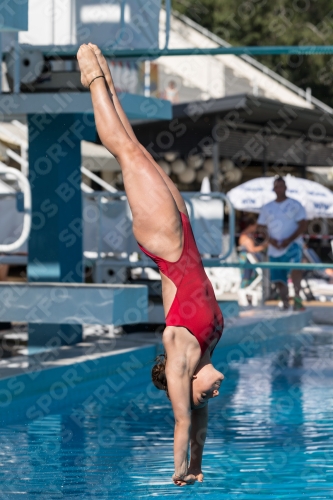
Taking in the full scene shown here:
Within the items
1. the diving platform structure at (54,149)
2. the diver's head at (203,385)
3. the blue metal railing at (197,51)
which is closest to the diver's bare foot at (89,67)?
the diver's head at (203,385)

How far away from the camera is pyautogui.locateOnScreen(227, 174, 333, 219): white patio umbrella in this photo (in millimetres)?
16156

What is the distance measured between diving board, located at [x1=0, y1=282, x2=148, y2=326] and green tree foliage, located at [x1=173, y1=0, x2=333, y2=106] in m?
28.2

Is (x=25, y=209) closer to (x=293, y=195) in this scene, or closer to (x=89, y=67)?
(x=89, y=67)

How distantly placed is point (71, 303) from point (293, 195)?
9.35 meters

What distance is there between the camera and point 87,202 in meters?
10.0

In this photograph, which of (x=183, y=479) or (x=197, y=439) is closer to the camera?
(x=183, y=479)

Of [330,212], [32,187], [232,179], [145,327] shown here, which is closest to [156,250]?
[32,187]

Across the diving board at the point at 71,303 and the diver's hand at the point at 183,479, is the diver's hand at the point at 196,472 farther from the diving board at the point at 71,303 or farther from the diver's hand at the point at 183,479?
the diving board at the point at 71,303

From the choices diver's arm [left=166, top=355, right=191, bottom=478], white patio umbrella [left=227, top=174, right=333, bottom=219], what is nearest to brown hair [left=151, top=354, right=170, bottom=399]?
diver's arm [left=166, top=355, right=191, bottom=478]

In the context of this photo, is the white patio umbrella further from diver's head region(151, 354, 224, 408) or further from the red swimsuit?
diver's head region(151, 354, 224, 408)

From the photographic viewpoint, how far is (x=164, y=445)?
5.63m

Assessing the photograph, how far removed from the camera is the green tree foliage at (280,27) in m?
34.5

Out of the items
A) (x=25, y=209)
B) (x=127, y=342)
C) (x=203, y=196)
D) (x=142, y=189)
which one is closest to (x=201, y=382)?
(x=142, y=189)

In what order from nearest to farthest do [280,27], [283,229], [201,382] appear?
[201,382]
[283,229]
[280,27]
